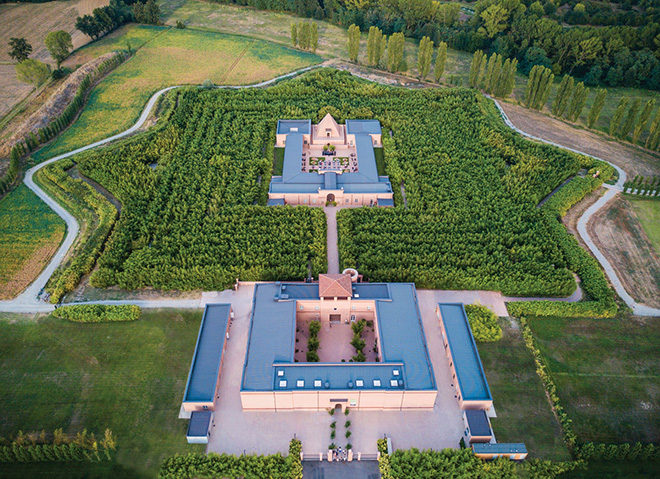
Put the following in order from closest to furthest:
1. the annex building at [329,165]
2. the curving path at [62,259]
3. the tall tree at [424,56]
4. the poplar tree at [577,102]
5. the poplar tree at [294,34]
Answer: the curving path at [62,259] < the annex building at [329,165] < the poplar tree at [577,102] < the tall tree at [424,56] < the poplar tree at [294,34]

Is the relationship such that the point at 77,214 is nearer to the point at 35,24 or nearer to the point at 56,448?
the point at 56,448

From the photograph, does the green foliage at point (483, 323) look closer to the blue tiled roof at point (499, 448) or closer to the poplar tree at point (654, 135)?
the blue tiled roof at point (499, 448)

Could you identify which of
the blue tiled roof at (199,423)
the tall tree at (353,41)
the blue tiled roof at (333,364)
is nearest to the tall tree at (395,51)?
the tall tree at (353,41)

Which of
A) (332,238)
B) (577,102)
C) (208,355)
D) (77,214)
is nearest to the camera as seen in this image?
(208,355)

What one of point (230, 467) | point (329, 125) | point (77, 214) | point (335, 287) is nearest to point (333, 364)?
point (335, 287)

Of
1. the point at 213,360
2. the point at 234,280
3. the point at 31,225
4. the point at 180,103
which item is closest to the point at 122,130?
the point at 180,103

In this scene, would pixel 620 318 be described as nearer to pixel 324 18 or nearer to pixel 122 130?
pixel 122 130
